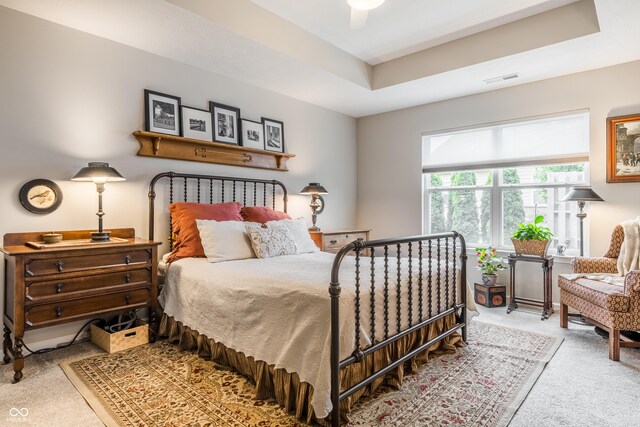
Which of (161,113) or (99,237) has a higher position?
(161,113)

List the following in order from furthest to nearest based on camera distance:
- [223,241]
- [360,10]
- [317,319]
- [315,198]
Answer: [315,198] → [360,10] → [223,241] → [317,319]

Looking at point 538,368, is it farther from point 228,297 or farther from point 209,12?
point 209,12

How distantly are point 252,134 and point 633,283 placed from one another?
362 centimetres

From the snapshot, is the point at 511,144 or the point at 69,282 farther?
the point at 511,144

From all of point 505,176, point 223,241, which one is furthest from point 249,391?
point 505,176

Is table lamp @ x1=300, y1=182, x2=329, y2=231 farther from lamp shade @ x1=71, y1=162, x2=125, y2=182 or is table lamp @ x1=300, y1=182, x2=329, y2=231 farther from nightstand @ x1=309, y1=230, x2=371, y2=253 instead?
lamp shade @ x1=71, y1=162, x2=125, y2=182

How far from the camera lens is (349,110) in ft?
17.1

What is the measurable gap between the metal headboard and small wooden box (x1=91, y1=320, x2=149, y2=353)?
0.83 m

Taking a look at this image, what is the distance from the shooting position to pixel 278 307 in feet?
6.45

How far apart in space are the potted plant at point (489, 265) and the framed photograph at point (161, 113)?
11.6 ft

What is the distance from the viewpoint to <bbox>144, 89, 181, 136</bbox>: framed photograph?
3.26 meters

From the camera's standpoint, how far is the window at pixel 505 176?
398cm

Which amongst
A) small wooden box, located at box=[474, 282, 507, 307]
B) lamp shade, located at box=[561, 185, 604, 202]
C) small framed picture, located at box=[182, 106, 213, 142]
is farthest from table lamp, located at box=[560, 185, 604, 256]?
small framed picture, located at box=[182, 106, 213, 142]

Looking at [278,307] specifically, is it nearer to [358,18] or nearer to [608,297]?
[608,297]
